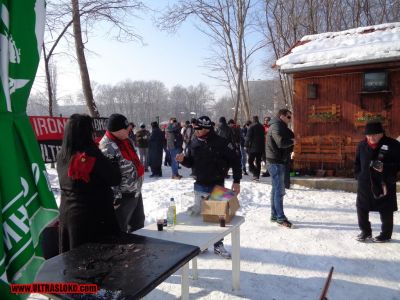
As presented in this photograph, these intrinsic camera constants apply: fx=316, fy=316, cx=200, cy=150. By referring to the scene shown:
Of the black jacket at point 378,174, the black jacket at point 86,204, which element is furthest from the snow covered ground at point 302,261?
the black jacket at point 86,204

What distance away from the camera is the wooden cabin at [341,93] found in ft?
27.5

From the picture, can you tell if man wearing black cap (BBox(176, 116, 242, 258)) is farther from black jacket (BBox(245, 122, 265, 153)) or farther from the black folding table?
black jacket (BBox(245, 122, 265, 153))

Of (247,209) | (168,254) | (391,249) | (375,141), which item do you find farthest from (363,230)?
(168,254)

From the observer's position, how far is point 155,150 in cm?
1106

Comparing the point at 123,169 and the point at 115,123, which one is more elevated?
the point at 115,123

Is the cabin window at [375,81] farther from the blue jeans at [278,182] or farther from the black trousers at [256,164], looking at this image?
the blue jeans at [278,182]

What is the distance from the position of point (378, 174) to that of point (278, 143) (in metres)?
1.62

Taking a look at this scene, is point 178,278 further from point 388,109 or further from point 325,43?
point 325,43

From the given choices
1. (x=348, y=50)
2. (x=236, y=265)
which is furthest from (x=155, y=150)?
(x=236, y=265)

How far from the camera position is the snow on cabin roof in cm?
805

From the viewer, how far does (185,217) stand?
3613 mm

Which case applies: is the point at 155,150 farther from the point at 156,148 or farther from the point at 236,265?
the point at 236,265

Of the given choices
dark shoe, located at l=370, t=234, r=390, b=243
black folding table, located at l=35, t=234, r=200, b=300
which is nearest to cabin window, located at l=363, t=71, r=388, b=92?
dark shoe, located at l=370, t=234, r=390, b=243

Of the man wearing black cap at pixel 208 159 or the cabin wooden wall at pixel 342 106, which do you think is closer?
the man wearing black cap at pixel 208 159
